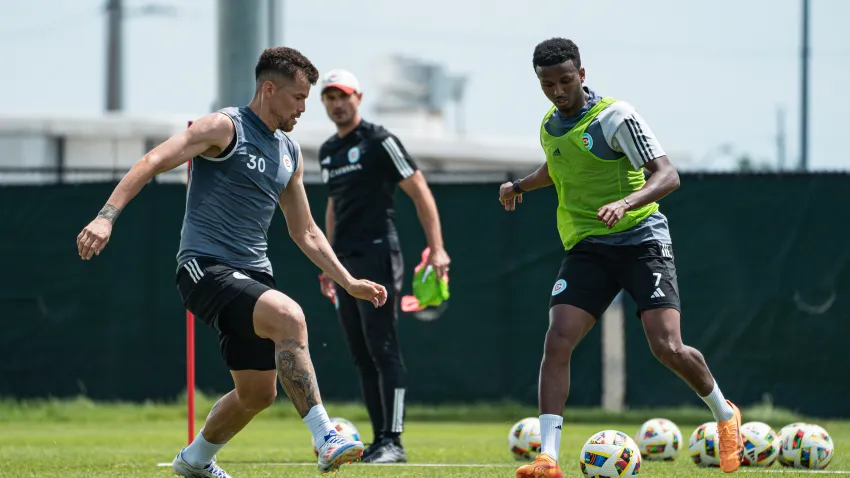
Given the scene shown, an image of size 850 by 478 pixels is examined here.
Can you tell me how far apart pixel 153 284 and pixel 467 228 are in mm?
3582

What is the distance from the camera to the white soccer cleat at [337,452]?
5770 millimetres

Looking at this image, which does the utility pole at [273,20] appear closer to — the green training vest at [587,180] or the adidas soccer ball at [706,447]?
the adidas soccer ball at [706,447]

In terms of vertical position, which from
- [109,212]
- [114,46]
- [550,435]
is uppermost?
[114,46]

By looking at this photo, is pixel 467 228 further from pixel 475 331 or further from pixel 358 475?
pixel 358 475

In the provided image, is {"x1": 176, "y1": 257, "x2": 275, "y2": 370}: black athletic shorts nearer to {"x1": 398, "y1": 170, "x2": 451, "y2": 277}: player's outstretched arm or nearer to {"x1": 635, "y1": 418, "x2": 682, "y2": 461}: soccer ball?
{"x1": 398, "y1": 170, "x2": 451, "y2": 277}: player's outstretched arm

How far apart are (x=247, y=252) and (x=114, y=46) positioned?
3797 cm

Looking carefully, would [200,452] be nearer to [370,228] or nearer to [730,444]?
[370,228]

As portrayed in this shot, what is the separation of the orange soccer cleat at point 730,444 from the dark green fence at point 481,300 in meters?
6.21

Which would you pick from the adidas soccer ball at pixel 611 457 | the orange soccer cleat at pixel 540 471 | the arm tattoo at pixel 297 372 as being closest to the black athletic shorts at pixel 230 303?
the arm tattoo at pixel 297 372

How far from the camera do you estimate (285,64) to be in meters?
6.30

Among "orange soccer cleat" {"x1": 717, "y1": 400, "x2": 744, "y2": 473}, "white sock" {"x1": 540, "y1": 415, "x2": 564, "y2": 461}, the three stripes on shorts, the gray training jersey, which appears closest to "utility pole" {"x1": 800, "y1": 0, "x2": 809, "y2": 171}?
"orange soccer cleat" {"x1": 717, "y1": 400, "x2": 744, "y2": 473}

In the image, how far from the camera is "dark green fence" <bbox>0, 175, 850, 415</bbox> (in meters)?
13.3

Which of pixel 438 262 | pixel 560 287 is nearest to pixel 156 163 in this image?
pixel 560 287

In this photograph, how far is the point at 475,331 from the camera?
1401 cm
